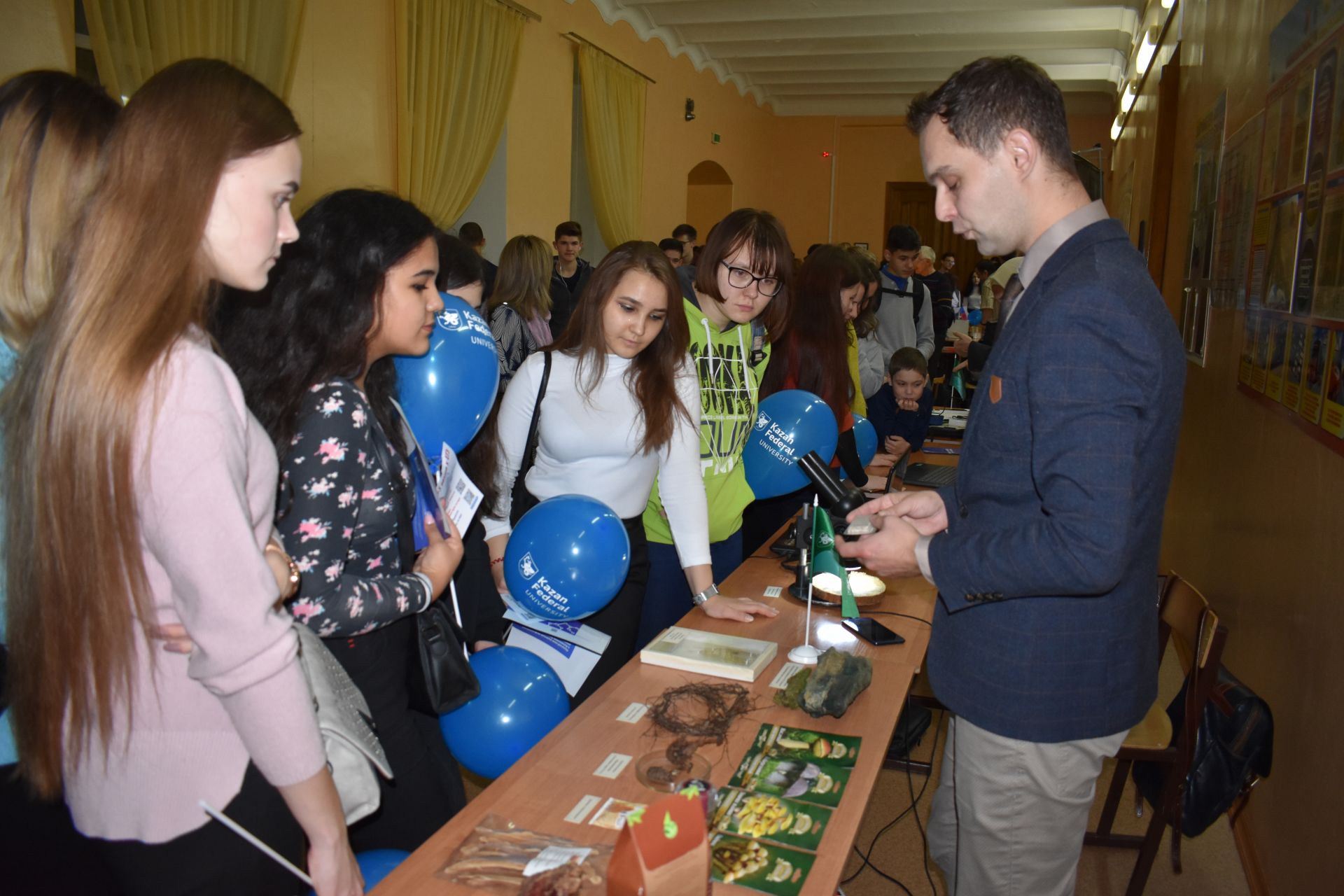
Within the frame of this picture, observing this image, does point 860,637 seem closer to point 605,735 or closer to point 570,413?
point 605,735

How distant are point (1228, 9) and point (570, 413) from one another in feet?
10.3

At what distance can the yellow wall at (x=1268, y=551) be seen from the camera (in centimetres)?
199

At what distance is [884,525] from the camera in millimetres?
1453

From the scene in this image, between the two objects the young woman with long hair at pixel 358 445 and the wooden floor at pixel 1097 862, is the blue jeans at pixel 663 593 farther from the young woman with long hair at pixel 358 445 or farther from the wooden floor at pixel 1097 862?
the young woman with long hair at pixel 358 445

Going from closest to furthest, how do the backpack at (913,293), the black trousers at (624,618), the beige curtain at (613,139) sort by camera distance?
the black trousers at (624,618) < the backpack at (913,293) < the beige curtain at (613,139)

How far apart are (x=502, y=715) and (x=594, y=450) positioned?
2.32 feet

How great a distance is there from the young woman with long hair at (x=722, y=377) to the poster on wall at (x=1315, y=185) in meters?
1.27

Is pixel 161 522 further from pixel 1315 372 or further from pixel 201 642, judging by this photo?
pixel 1315 372

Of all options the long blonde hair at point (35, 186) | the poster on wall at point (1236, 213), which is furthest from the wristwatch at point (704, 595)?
the poster on wall at point (1236, 213)

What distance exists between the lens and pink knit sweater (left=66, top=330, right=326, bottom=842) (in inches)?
35.9

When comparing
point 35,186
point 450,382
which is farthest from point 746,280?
point 35,186

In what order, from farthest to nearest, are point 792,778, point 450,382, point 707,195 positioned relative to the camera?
point 707,195, point 450,382, point 792,778

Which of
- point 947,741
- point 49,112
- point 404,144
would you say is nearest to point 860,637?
point 947,741

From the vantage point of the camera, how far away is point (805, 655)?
1.85 m
